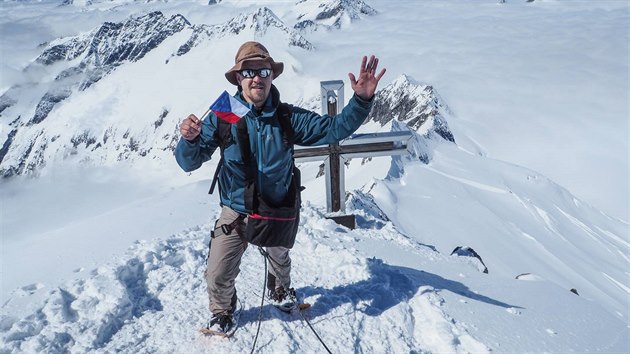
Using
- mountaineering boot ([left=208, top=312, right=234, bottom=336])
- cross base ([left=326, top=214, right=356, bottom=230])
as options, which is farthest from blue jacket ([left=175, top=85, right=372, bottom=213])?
cross base ([left=326, top=214, right=356, bottom=230])

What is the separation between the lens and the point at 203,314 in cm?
448

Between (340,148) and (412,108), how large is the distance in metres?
72.8

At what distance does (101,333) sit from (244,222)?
1.59 metres

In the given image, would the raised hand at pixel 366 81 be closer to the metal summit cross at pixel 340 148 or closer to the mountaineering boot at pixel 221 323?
the mountaineering boot at pixel 221 323

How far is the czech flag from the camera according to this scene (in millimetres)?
3514

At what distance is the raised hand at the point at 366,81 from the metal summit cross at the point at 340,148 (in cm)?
307

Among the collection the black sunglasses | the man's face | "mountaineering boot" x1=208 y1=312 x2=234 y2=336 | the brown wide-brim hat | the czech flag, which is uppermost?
the brown wide-brim hat

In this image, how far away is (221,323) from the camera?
13.6 feet

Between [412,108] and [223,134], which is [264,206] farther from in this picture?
[412,108]

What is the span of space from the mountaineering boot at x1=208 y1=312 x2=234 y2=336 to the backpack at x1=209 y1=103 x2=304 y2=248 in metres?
0.80

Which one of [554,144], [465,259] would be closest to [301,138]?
[465,259]

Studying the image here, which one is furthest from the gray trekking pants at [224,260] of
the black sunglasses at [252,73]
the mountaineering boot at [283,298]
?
the black sunglasses at [252,73]

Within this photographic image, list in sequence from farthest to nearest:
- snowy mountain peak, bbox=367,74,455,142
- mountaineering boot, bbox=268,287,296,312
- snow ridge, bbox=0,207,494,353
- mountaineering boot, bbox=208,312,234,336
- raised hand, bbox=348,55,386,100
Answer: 1. snowy mountain peak, bbox=367,74,455,142
2. mountaineering boot, bbox=268,287,296,312
3. mountaineering boot, bbox=208,312,234,336
4. snow ridge, bbox=0,207,494,353
5. raised hand, bbox=348,55,386,100

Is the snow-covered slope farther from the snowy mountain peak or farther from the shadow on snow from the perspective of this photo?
the snowy mountain peak
